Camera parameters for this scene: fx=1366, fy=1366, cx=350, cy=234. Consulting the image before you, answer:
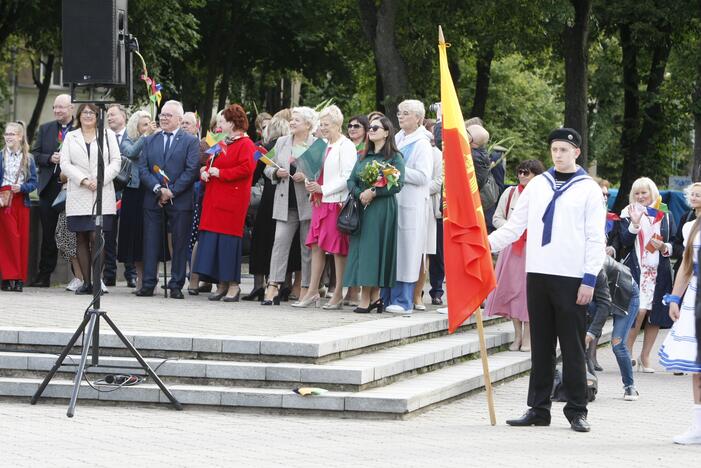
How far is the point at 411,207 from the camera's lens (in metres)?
13.5

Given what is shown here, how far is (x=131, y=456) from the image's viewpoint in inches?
319

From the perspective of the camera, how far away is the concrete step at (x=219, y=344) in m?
10.4

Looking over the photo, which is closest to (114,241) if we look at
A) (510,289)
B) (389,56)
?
(510,289)

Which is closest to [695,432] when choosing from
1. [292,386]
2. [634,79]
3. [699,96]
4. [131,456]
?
[292,386]

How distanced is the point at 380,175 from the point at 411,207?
60cm

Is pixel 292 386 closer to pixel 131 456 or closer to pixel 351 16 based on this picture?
pixel 131 456

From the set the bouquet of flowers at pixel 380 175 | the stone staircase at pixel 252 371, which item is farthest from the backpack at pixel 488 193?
the stone staircase at pixel 252 371

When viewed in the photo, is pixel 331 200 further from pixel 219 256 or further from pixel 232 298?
pixel 232 298

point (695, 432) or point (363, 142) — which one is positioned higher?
point (363, 142)

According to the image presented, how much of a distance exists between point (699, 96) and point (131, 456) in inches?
927

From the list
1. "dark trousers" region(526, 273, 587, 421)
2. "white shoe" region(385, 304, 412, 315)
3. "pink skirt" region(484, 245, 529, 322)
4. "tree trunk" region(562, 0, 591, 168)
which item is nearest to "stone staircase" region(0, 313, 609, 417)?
"dark trousers" region(526, 273, 587, 421)

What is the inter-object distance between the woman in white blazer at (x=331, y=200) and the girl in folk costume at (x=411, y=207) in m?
0.53

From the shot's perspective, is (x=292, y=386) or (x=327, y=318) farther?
(x=327, y=318)

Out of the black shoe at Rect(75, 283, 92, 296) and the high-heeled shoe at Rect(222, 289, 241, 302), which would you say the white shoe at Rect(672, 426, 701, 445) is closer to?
the high-heeled shoe at Rect(222, 289, 241, 302)
